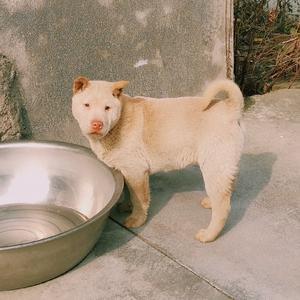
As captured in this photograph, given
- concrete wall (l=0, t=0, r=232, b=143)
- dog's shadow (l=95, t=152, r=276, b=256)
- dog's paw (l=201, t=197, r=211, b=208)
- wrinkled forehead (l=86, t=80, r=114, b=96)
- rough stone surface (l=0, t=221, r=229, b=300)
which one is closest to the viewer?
rough stone surface (l=0, t=221, r=229, b=300)

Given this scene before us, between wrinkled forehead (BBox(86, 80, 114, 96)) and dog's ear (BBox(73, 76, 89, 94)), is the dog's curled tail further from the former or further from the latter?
dog's ear (BBox(73, 76, 89, 94))

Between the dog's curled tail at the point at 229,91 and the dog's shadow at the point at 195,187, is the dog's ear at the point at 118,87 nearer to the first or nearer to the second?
the dog's curled tail at the point at 229,91

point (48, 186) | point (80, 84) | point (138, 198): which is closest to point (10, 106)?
point (48, 186)

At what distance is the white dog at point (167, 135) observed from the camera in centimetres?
276

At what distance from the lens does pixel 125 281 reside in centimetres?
257

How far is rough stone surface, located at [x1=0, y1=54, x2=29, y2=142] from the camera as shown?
327 cm

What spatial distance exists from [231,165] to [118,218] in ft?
2.69

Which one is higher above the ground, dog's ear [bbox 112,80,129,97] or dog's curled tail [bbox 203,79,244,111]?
dog's ear [bbox 112,80,129,97]

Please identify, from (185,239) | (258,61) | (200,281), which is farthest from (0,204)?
(258,61)

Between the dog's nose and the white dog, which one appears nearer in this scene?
the dog's nose

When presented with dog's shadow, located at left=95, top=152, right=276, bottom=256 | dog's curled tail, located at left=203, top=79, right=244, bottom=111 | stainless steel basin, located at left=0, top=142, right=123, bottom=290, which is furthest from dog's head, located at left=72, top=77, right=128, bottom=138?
dog's shadow, located at left=95, top=152, right=276, bottom=256

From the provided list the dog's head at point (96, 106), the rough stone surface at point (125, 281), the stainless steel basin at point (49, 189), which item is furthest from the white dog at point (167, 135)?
the rough stone surface at point (125, 281)

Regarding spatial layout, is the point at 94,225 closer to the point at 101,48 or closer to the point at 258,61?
the point at 101,48

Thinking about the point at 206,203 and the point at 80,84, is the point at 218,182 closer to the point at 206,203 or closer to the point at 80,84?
the point at 206,203
